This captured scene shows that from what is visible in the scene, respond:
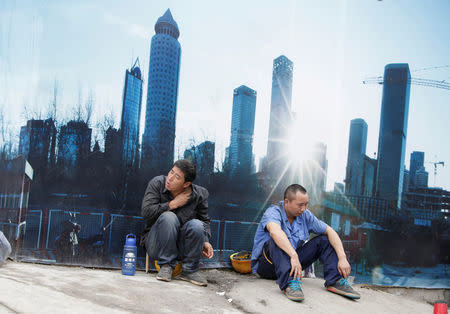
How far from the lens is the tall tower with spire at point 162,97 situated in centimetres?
384

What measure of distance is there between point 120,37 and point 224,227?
2.49m

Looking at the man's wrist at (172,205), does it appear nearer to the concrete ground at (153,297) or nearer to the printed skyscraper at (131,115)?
the concrete ground at (153,297)

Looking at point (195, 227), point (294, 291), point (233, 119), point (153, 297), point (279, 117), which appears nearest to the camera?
point (153, 297)

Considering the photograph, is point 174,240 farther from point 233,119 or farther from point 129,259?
point 233,119

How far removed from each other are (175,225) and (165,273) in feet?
1.29

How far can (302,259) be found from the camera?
3.17 metres

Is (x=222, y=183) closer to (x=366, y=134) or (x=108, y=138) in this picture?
(x=108, y=138)

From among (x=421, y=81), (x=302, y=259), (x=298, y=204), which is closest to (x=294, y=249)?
(x=302, y=259)

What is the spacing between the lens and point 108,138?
12.2ft

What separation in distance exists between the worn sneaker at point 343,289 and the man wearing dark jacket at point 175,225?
1.09m

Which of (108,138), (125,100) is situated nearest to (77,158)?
(108,138)

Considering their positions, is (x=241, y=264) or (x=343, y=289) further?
(x=241, y=264)

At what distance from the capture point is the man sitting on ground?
2717mm

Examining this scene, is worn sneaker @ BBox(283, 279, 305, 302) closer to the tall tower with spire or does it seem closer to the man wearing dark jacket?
the man wearing dark jacket
